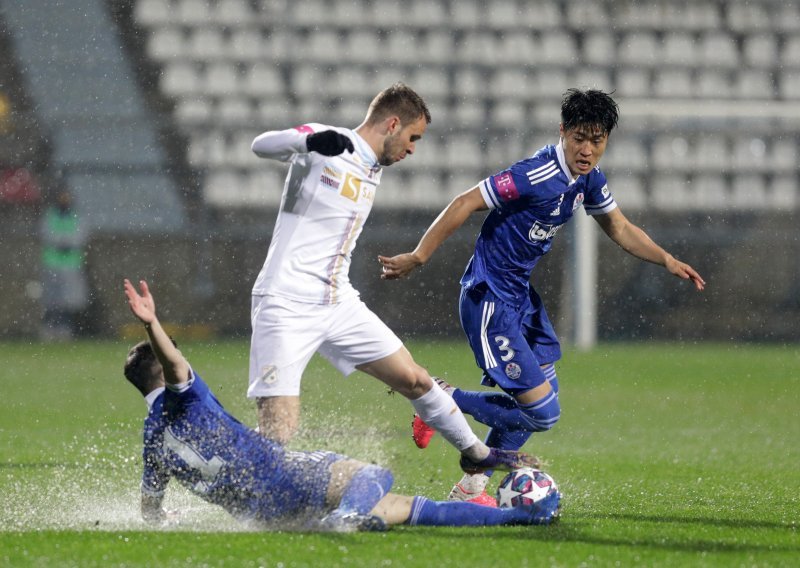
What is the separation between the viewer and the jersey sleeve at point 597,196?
5852 mm

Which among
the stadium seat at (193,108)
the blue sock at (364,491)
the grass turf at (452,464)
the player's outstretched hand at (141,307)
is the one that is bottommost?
the grass turf at (452,464)

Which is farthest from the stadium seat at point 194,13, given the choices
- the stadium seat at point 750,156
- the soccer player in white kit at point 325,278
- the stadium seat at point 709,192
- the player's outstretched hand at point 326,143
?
the player's outstretched hand at point 326,143

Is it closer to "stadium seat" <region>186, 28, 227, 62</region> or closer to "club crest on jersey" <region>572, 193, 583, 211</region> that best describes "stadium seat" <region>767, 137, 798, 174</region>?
"stadium seat" <region>186, 28, 227, 62</region>

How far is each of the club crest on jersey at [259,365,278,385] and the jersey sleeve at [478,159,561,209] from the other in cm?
131

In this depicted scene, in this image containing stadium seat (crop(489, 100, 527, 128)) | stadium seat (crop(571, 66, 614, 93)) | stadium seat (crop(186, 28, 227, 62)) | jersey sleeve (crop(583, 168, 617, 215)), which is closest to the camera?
jersey sleeve (crop(583, 168, 617, 215))

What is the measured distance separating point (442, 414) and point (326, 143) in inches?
51.0

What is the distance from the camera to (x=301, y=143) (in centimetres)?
479

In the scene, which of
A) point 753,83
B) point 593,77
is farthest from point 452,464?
point 753,83

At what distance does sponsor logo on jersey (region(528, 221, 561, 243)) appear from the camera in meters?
5.67

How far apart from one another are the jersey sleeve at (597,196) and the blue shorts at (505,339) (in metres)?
0.56

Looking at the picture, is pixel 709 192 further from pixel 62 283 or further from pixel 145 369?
pixel 145 369

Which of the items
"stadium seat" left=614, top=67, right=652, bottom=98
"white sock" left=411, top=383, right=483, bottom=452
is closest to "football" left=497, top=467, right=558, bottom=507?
"white sock" left=411, top=383, right=483, bottom=452

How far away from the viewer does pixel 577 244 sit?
14.7 meters

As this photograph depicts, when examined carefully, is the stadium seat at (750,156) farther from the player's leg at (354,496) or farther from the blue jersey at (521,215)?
the player's leg at (354,496)
